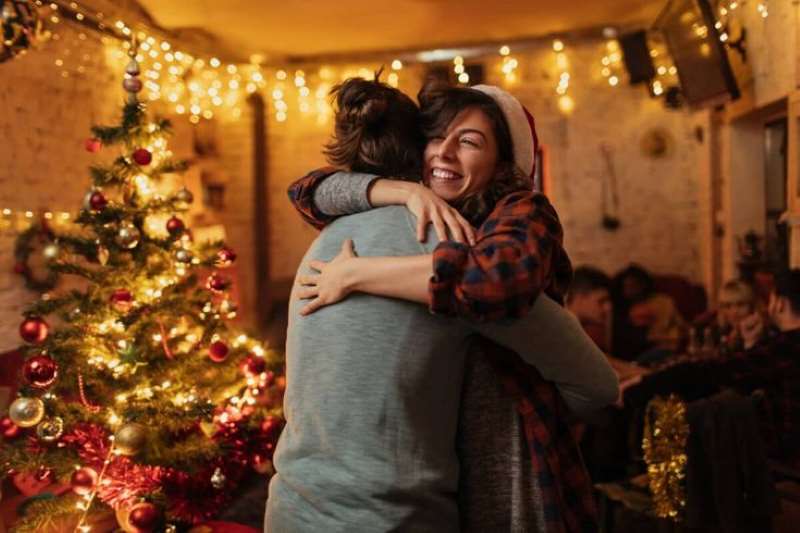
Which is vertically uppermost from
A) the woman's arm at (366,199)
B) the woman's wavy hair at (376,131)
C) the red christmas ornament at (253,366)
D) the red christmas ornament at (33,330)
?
the woman's wavy hair at (376,131)

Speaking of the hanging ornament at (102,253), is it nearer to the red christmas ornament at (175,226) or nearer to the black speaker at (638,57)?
the red christmas ornament at (175,226)

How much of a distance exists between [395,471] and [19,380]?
276 cm

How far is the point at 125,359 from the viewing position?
300 cm

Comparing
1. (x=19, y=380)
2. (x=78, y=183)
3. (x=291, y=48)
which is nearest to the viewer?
(x=19, y=380)

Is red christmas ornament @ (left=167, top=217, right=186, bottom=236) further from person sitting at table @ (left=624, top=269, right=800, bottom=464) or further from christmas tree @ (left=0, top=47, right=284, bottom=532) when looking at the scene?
person sitting at table @ (left=624, top=269, right=800, bottom=464)

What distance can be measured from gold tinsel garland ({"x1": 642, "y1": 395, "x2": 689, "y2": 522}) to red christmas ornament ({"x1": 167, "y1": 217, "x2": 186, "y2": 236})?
78.6 inches

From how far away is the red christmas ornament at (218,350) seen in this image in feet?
10.6

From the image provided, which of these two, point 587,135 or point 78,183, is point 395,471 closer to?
point 78,183

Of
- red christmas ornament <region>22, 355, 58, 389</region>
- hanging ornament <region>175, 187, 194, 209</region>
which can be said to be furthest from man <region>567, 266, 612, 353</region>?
red christmas ornament <region>22, 355, 58, 389</region>

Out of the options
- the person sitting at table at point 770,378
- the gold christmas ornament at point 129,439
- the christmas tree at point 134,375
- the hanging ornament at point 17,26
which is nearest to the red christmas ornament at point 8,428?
the christmas tree at point 134,375

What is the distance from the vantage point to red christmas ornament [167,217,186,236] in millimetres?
3168

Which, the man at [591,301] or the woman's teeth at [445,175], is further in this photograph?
the man at [591,301]

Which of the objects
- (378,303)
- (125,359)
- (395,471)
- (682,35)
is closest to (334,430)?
(395,471)

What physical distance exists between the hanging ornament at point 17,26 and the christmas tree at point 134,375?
0.67 metres
